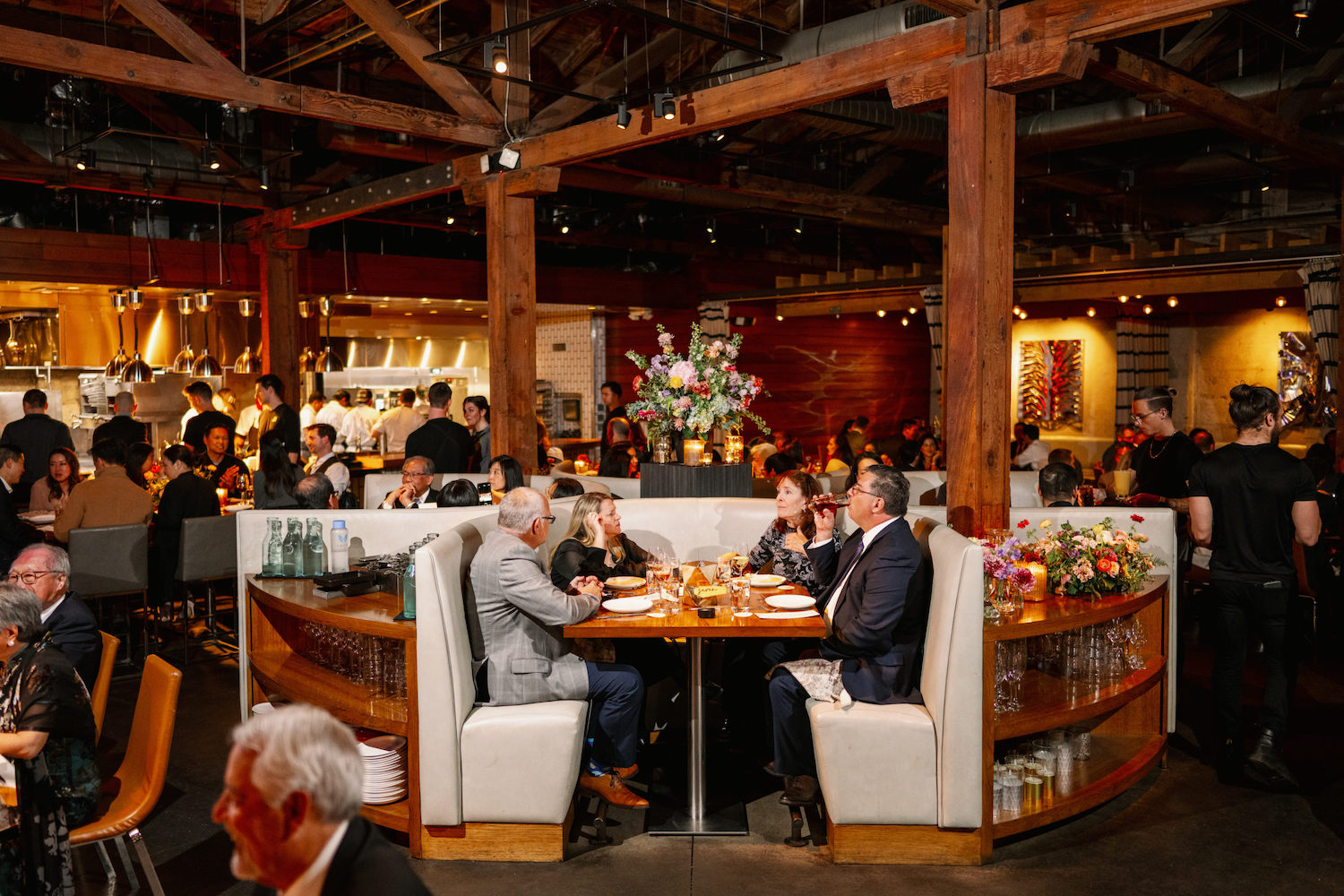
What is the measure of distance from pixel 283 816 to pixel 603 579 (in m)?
3.64

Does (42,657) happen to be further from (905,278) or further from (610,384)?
(905,278)

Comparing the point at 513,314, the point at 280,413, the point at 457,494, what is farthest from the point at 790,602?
the point at 280,413

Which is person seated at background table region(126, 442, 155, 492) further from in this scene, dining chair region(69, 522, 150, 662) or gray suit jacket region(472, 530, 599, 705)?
gray suit jacket region(472, 530, 599, 705)

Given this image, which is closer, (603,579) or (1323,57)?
(603,579)

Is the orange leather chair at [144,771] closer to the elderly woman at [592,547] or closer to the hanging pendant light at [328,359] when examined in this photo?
the elderly woman at [592,547]

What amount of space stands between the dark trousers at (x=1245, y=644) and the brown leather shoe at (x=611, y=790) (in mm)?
2754

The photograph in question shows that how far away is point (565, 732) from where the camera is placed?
412cm

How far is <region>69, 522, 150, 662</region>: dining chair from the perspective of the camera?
21.8 ft

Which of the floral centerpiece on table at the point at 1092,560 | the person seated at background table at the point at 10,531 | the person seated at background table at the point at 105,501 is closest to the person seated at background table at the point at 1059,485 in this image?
the floral centerpiece on table at the point at 1092,560

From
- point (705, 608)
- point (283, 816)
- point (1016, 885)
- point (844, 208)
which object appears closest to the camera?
point (283, 816)

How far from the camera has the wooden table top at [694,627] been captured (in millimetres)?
4184

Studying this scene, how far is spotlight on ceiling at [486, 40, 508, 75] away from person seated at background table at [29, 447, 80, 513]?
470 centimetres

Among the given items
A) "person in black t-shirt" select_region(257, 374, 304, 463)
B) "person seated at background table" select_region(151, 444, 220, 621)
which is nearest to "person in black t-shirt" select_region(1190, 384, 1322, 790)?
"person seated at background table" select_region(151, 444, 220, 621)

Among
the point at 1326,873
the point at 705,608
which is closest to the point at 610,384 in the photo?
the point at 705,608
